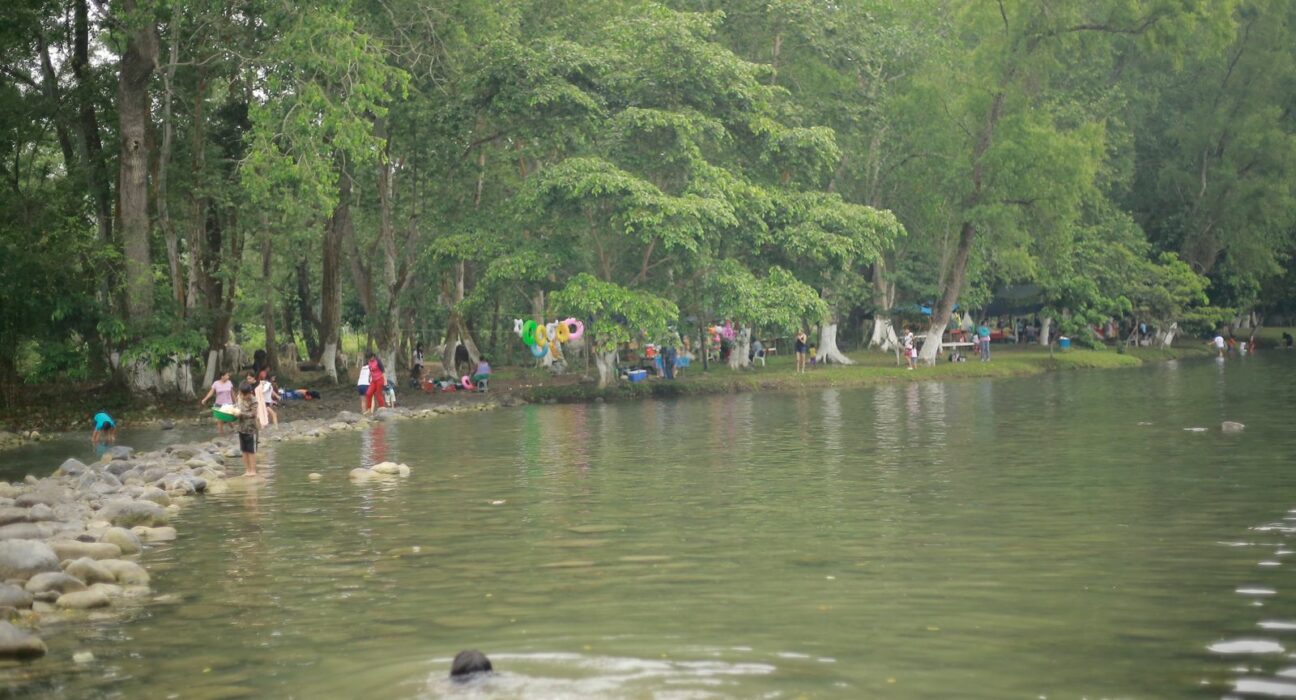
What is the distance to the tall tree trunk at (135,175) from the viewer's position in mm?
33625

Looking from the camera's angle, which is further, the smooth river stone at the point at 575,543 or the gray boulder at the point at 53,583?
the smooth river stone at the point at 575,543

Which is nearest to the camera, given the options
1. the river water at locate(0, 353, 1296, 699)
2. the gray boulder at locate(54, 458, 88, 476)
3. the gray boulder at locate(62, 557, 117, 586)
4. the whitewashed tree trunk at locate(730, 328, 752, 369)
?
the river water at locate(0, 353, 1296, 699)

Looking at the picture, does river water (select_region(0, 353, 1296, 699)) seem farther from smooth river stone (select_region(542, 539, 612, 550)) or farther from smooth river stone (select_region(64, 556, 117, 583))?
smooth river stone (select_region(64, 556, 117, 583))

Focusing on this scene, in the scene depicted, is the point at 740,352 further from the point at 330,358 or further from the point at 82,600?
the point at 82,600

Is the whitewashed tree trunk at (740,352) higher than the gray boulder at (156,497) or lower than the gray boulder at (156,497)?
higher

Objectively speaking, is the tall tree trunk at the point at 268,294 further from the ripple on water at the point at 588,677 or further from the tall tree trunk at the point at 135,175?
the ripple on water at the point at 588,677

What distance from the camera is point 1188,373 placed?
149 ft

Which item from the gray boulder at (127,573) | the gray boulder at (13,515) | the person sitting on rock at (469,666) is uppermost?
the gray boulder at (13,515)

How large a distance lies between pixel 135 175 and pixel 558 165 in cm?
1145

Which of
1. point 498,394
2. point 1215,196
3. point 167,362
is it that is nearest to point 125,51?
point 167,362

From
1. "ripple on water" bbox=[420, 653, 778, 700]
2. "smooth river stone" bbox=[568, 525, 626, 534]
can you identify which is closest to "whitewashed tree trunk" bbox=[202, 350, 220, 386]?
"smooth river stone" bbox=[568, 525, 626, 534]

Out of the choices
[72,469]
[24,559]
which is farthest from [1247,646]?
[72,469]

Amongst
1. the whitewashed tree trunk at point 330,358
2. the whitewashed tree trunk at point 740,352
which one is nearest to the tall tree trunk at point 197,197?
the whitewashed tree trunk at point 330,358

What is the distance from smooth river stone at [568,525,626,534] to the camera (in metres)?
14.1
